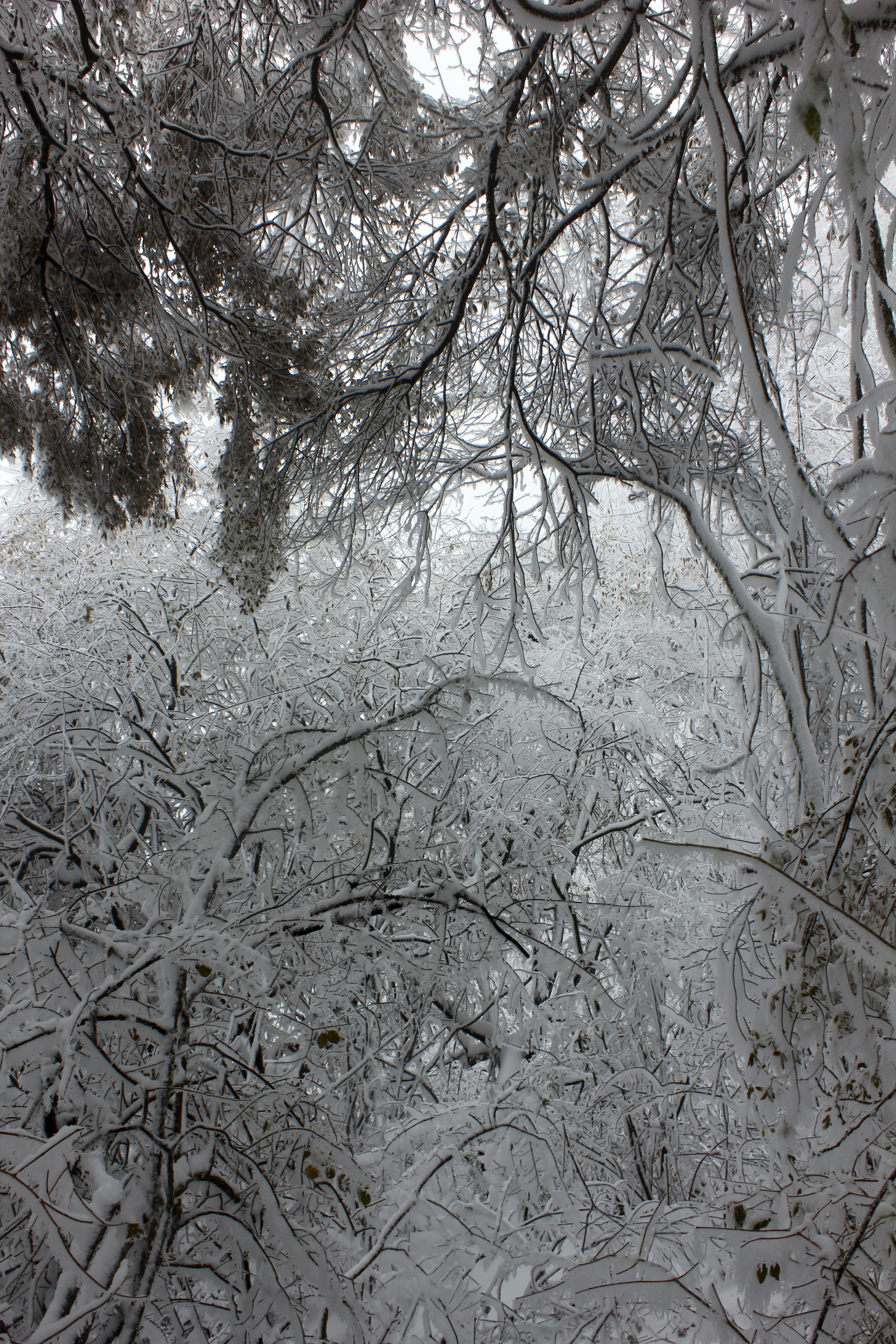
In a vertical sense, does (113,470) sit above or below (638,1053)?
above

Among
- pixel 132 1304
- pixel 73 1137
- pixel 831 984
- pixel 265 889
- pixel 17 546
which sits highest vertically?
pixel 17 546

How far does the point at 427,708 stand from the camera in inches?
122

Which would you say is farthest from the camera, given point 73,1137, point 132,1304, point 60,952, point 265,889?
point 265,889

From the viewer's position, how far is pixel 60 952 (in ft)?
7.55

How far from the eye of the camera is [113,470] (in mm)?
3938

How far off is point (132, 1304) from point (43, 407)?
12.6ft

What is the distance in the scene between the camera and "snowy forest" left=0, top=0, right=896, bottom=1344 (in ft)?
5.78

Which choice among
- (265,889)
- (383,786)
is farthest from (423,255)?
(265,889)

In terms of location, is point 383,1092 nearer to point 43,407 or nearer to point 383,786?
point 383,786

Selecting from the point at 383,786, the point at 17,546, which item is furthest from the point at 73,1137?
the point at 17,546

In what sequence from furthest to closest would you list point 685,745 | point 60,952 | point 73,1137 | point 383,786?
point 685,745
point 383,786
point 60,952
point 73,1137

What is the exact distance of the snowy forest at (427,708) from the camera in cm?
176

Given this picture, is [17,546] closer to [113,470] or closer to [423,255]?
[113,470]

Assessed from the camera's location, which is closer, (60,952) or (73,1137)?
(73,1137)
